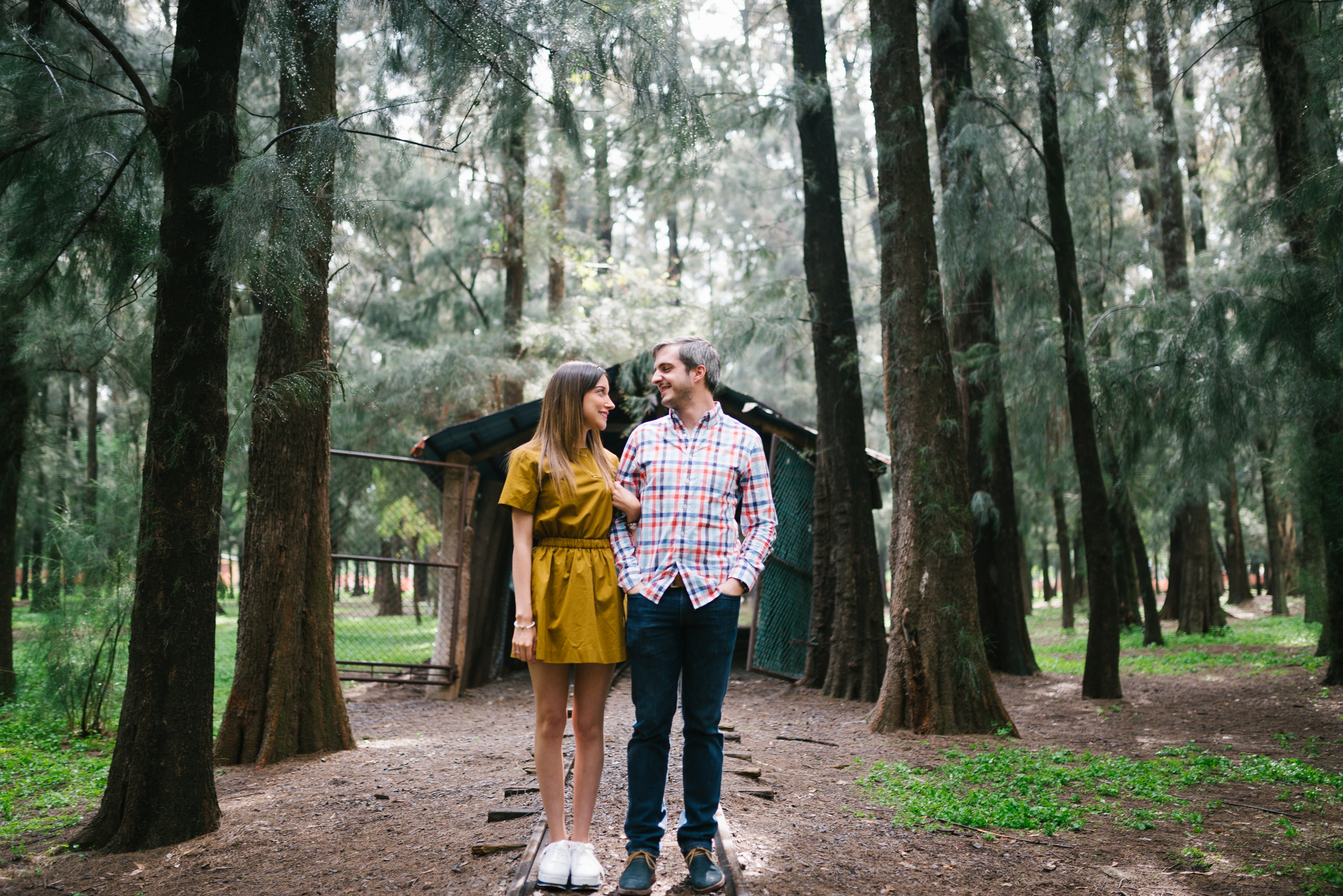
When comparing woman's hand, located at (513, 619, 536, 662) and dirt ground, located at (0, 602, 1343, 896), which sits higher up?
woman's hand, located at (513, 619, 536, 662)

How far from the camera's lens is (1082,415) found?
8.63m

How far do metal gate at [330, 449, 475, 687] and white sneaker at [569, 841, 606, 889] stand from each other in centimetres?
454

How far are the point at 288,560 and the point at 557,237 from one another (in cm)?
1061

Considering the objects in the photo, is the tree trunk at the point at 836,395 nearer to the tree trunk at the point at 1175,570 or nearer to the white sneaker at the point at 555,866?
the white sneaker at the point at 555,866

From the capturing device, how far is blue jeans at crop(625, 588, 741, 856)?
10.2 feet

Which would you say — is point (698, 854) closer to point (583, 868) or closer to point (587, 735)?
point (583, 868)

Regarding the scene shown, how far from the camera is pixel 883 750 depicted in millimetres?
6457

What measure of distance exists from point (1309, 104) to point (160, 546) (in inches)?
332

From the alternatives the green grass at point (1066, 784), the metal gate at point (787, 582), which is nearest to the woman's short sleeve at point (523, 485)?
the green grass at point (1066, 784)

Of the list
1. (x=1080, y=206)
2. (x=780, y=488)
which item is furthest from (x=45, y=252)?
(x=1080, y=206)

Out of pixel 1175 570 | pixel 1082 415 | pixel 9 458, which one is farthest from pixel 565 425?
pixel 1175 570

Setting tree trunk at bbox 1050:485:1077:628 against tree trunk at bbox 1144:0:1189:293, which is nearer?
tree trunk at bbox 1144:0:1189:293

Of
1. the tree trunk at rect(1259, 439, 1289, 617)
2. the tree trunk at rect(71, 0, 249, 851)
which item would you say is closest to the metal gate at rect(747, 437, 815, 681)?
the tree trunk at rect(71, 0, 249, 851)

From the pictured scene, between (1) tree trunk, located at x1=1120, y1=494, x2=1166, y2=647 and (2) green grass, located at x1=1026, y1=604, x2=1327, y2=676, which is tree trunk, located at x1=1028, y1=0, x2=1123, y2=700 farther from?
(1) tree trunk, located at x1=1120, y1=494, x2=1166, y2=647
